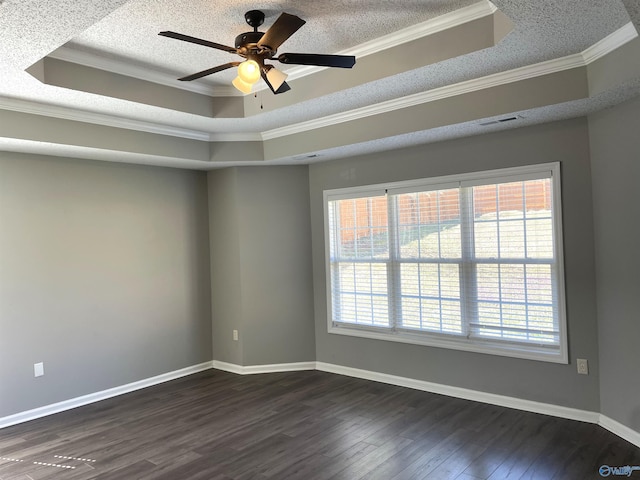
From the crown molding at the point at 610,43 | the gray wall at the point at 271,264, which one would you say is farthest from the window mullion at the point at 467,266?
the gray wall at the point at 271,264

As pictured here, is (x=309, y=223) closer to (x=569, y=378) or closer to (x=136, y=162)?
(x=136, y=162)

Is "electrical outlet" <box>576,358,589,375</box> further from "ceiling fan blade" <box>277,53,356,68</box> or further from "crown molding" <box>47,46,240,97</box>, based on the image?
"crown molding" <box>47,46,240,97</box>

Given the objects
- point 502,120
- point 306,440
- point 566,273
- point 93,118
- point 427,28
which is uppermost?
point 427,28

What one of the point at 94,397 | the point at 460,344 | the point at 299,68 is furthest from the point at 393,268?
the point at 94,397

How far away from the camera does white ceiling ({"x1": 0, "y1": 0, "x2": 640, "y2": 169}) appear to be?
2432 mm

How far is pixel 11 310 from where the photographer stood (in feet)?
13.0

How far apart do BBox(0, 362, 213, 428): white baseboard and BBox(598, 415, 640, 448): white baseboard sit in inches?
158

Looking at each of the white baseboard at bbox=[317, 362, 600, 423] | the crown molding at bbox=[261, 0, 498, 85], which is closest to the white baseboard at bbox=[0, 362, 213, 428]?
the white baseboard at bbox=[317, 362, 600, 423]

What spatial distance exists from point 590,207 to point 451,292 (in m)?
1.35

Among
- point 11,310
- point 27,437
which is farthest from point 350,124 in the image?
point 27,437

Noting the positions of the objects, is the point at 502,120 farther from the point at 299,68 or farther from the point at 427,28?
the point at 299,68

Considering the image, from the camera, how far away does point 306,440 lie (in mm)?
3443

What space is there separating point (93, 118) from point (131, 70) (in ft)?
2.32

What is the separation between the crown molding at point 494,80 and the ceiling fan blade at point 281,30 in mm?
1579
